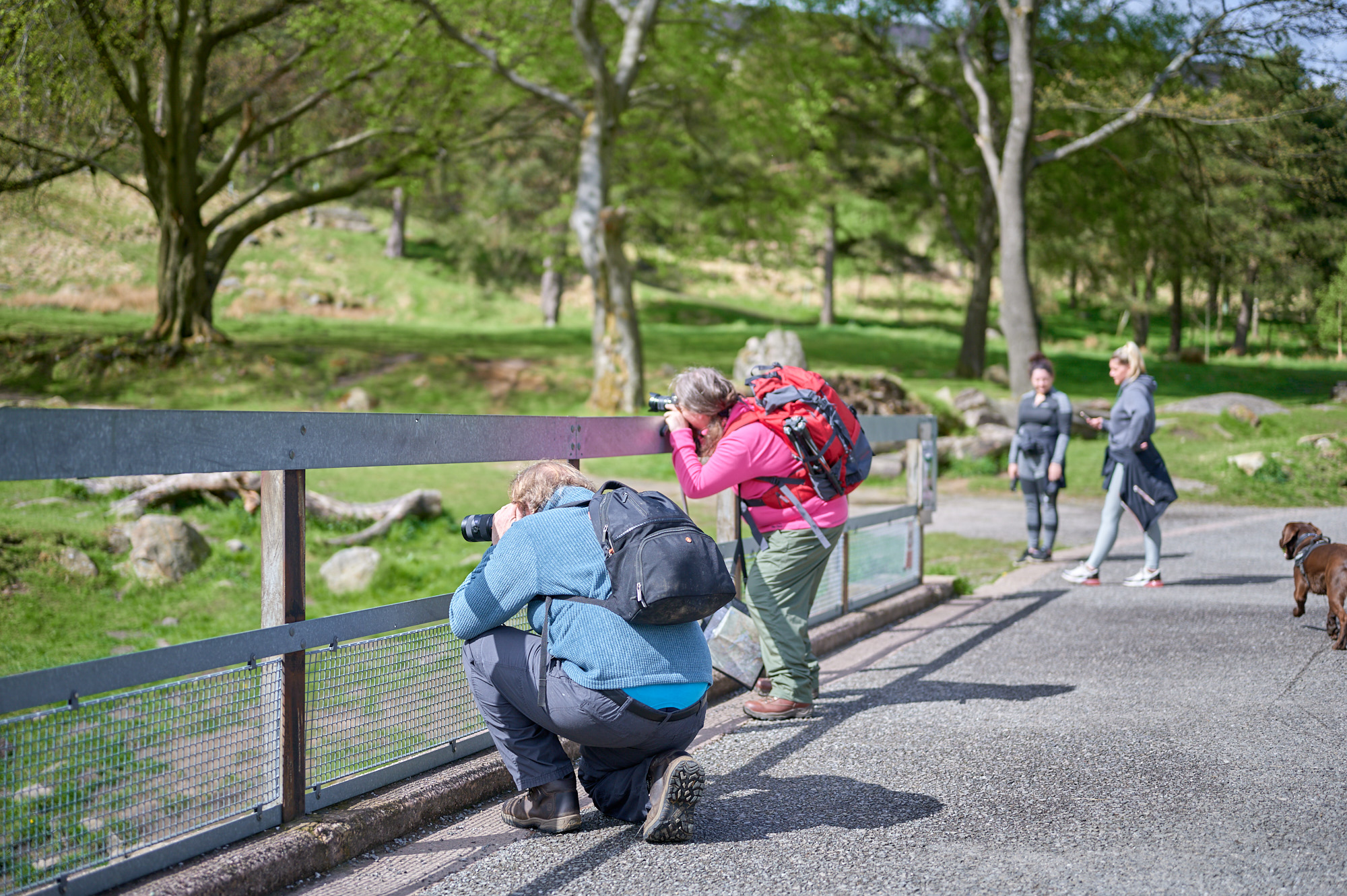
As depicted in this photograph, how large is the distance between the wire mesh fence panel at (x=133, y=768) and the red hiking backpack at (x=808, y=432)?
84.6 inches

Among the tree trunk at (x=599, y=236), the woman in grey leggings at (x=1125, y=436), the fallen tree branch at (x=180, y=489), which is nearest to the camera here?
the woman in grey leggings at (x=1125, y=436)

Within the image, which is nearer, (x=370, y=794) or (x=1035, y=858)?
(x=1035, y=858)

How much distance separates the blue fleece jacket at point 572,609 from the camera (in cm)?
324

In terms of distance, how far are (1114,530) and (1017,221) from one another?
16.8m

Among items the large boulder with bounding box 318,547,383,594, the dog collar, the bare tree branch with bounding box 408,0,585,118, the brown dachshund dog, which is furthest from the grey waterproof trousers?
the bare tree branch with bounding box 408,0,585,118

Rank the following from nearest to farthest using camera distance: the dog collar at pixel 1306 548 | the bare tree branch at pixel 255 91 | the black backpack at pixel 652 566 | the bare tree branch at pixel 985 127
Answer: the black backpack at pixel 652 566, the dog collar at pixel 1306 548, the bare tree branch at pixel 255 91, the bare tree branch at pixel 985 127

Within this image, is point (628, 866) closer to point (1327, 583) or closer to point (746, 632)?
point (746, 632)

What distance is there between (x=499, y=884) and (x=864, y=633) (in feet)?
13.5

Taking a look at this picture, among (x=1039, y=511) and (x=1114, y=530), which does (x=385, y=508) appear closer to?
(x=1039, y=511)

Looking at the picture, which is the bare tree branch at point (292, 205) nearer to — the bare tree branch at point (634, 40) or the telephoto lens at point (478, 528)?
the bare tree branch at point (634, 40)

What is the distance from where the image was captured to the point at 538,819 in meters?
3.53

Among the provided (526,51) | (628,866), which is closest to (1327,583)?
(628,866)

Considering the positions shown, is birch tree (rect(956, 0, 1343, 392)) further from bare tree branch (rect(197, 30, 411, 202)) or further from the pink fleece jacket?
the pink fleece jacket

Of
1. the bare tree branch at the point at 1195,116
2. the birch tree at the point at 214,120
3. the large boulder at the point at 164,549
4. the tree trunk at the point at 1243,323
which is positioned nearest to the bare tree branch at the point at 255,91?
the birch tree at the point at 214,120
